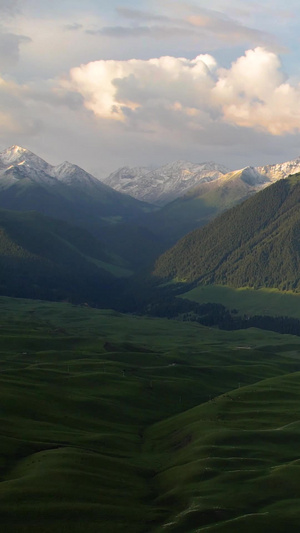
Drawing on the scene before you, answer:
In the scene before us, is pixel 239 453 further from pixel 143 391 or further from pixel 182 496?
pixel 143 391

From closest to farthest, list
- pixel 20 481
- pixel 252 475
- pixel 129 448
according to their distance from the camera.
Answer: pixel 20 481, pixel 252 475, pixel 129 448

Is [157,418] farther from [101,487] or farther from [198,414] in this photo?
[101,487]

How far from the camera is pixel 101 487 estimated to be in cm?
8700

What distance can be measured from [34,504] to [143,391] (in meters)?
94.8

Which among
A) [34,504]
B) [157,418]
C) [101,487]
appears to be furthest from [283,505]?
[157,418]

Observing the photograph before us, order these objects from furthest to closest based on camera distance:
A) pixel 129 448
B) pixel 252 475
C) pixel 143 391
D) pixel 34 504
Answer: pixel 143 391, pixel 129 448, pixel 252 475, pixel 34 504

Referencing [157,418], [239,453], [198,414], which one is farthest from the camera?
[157,418]

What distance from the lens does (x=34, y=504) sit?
253 ft

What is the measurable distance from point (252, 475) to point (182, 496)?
35.5 ft

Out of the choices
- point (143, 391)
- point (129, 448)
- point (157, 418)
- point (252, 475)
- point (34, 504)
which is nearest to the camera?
point (34, 504)

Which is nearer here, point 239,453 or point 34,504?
point 34,504

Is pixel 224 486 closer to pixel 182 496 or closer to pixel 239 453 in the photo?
pixel 182 496

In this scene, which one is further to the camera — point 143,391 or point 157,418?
point 143,391

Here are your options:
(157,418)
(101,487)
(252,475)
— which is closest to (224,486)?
(252,475)
